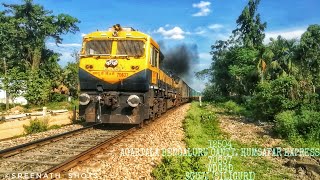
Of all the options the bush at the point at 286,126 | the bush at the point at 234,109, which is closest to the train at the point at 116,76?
the bush at the point at 286,126

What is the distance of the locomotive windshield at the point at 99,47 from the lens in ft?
47.4

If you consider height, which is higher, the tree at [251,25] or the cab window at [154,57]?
the tree at [251,25]

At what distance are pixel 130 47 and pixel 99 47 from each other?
4.07ft

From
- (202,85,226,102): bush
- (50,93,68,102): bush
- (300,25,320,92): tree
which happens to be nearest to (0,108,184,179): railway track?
(50,93,68,102): bush

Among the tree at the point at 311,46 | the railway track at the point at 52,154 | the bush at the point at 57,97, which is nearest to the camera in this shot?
the railway track at the point at 52,154

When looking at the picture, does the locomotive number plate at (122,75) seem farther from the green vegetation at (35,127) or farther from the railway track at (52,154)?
the green vegetation at (35,127)

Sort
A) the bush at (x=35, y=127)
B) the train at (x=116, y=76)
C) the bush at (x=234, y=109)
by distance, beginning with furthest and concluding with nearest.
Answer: the bush at (x=234, y=109), the bush at (x=35, y=127), the train at (x=116, y=76)

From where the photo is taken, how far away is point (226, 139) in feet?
45.5

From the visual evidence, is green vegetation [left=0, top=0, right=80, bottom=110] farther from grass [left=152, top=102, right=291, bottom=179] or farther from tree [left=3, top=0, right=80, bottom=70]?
grass [left=152, top=102, right=291, bottom=179]

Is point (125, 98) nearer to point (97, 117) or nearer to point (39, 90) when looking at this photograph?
point (97, 117)

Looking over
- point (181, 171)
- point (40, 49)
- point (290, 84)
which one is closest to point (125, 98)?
point (181, 171)

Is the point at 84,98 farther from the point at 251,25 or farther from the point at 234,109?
the point at 251,25

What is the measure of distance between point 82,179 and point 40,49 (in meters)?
46.3

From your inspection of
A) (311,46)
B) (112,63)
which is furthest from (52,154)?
(311,46)
